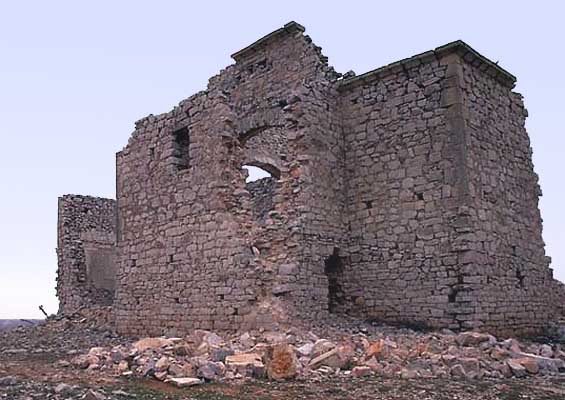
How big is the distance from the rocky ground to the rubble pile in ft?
0.04

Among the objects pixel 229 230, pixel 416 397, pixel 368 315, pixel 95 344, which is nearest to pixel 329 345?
pixel 416 397

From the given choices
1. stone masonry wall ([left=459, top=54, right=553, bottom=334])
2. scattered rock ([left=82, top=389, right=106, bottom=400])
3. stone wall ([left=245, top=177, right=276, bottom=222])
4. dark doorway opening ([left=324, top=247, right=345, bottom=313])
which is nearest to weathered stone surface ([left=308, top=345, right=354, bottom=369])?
scattered rock ([left=82, top=389, right=106, bottom=400])

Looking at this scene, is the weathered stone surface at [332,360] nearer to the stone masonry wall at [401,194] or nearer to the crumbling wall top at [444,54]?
the stone masonry wall at [401,194]

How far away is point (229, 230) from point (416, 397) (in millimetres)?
6154

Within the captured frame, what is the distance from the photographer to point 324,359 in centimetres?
761

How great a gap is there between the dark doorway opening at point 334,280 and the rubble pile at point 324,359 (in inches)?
88.9

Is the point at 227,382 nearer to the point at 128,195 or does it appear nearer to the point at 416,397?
the point at 416,397

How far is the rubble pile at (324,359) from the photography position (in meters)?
7.28

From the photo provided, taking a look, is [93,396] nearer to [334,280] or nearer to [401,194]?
[334,280]

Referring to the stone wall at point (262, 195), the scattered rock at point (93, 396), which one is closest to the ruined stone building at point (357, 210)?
the stone wall at point (262, 195)

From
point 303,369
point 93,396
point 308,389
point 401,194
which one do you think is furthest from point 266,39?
point 93,396

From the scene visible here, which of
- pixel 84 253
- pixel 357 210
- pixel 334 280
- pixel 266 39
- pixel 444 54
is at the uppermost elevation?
pixel 266 39

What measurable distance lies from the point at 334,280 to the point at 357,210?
1387mm

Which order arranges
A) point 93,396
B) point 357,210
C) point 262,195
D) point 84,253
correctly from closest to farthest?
1. point 93,396
2. point 357,210
3. point 262,195
4. point 84,253
